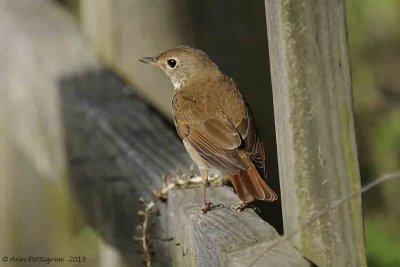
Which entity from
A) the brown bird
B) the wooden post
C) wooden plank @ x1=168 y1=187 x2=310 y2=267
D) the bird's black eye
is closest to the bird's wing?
the brown bird

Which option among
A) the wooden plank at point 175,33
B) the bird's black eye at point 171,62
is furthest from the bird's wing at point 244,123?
the bird's black eye at point 171,62

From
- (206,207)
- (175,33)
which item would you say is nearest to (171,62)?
(175,33)

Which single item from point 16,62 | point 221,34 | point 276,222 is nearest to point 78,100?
point 16,62

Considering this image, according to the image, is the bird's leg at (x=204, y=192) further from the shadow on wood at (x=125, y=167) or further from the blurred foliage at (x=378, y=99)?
the blurred foliage at (x=378, y=99)

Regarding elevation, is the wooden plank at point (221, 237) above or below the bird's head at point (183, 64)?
below

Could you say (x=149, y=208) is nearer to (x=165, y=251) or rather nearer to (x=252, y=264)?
(x=165, y=251)

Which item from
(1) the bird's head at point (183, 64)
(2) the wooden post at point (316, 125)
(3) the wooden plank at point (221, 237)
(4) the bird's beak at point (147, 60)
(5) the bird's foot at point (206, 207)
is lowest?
(3) the wooden plank at point (221, 237)
